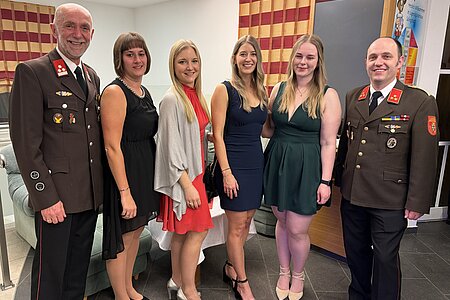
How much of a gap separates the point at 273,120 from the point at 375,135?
53 centimetres

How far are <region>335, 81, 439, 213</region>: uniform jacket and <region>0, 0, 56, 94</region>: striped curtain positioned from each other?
4330 mm

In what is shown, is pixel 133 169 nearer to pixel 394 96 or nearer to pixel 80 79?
pixel 80 79

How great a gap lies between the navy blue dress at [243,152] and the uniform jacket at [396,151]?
484 mm

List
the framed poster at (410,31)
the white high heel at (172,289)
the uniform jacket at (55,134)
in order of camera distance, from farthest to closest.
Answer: the framed poster at (410,31), the white high heel at (172,289), the uniform jacket at (55,134)

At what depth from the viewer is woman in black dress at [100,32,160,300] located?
1451 millimetres

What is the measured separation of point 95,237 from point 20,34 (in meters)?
3.59

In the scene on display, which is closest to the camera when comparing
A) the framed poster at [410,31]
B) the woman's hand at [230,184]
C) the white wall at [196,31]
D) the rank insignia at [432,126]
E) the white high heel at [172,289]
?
the rank insignia at [432,126]

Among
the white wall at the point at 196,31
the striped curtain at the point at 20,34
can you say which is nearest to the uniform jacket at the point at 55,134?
the white wall at the point at 196,31

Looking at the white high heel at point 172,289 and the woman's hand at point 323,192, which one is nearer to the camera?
the woman's hand at point 323,192

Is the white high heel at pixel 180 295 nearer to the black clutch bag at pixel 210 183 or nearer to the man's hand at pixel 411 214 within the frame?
the black clutch bag at pixel 210 183

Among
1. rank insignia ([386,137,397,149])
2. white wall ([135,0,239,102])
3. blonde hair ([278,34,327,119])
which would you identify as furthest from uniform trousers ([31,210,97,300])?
white wall ([135,0,239,102])

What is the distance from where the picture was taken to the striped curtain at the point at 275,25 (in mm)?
3320

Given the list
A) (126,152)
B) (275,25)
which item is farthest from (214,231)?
(275,25)

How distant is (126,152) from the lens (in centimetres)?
154
